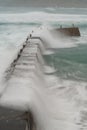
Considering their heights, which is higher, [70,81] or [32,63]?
[32,63]

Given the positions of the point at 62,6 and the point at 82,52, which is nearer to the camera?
the point at 82,52

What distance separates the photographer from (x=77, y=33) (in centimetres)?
2105

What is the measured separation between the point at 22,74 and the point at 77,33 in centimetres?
1255

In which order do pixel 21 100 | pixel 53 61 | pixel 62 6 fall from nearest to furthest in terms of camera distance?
pixel 21 100 < pixel 53 61 < pixel 62 6

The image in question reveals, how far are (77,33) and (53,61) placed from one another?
7665 millimetres

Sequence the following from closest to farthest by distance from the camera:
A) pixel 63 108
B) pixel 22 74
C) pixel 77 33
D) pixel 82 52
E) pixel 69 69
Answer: pixel 63 108, pixel 22 74, pixel 69 69, pixel 82 52, pixel 77 33

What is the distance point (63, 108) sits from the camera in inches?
325

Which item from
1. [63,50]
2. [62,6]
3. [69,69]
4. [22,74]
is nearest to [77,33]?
[63,50]

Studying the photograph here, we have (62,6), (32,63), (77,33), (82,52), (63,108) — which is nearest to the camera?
(63,108)

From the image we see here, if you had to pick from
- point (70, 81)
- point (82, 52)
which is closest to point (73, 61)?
point (82, 52)

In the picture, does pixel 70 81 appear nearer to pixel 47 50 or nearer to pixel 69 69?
pixel 69 69

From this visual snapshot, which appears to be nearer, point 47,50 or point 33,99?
point 33,99

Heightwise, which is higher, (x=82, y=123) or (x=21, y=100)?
(x=21, y=100)

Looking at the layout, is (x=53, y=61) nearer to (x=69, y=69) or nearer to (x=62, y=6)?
(x=69, y=69)
